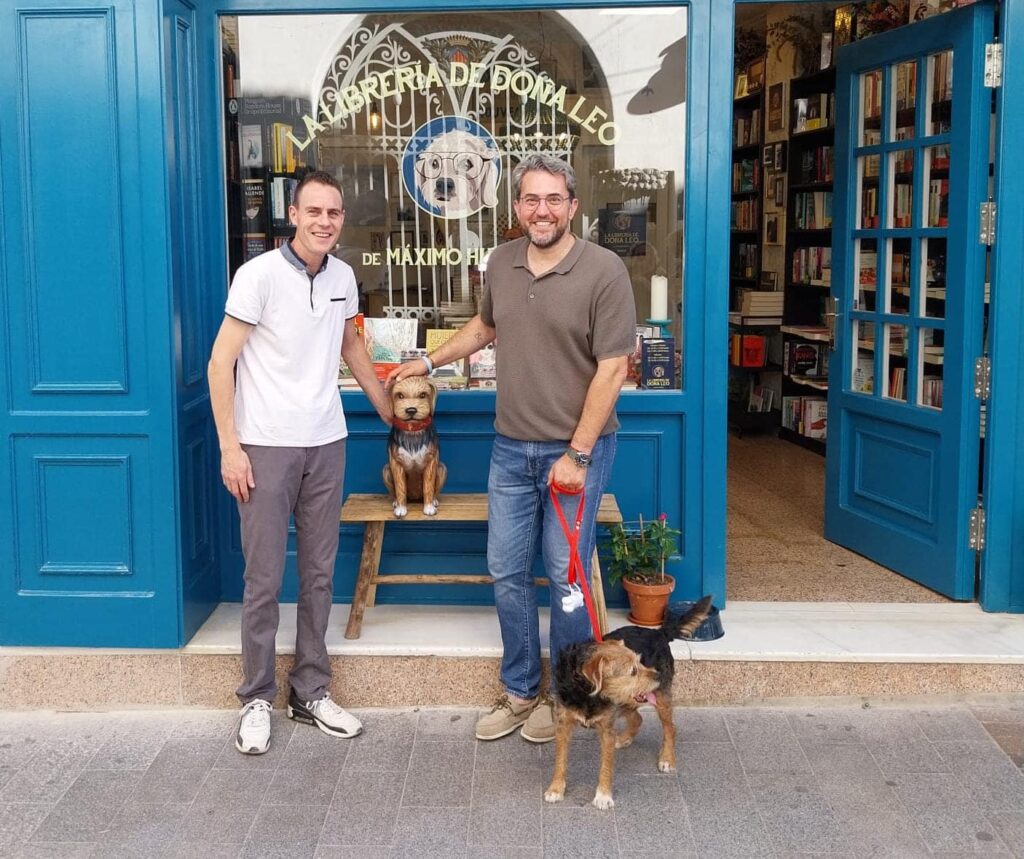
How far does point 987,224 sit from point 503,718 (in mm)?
2725

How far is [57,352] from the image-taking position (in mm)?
4297

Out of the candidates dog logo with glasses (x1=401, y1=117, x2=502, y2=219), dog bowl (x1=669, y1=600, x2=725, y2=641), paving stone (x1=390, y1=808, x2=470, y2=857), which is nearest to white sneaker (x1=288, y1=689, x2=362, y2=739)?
paving stone (x1=390, y1=808, x2=470, y2=857)

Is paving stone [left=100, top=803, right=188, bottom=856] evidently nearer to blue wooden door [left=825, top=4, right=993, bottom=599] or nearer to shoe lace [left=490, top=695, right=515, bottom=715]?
shoe lace [left=490, top=695, right=515, bottom=715]

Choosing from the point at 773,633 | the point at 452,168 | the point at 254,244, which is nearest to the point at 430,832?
the point at 773,633

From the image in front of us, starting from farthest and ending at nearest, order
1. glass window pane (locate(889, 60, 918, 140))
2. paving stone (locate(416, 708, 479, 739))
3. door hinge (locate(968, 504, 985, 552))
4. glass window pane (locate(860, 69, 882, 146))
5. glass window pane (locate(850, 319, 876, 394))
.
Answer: glass window pane (locate(850, 319, 876, 394))
glass window pane (locate(860, 69, 882, 146))
glass window pane (locate(889, 60, 918, 140))
door hinge (locate(968, 504, 985, 552))
paving stone (locate(416, 708, 479, 739))

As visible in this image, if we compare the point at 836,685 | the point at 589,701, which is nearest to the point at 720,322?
the point at 836,685

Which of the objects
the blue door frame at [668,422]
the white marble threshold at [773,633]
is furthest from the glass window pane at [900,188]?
the white marble threshold at [773,633]

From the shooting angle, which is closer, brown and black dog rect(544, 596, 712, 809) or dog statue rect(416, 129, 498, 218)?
brown and black dog rect(544, 596, 712, 809)

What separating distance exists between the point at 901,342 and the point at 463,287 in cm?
202

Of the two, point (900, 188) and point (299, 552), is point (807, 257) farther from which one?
point (299, 552)

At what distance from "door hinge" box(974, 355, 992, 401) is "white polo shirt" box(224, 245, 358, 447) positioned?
104 inches

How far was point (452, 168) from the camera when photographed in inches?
192

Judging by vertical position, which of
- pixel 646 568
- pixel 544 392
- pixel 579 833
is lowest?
pixel 579 833

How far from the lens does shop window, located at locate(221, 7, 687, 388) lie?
4.74 meters
